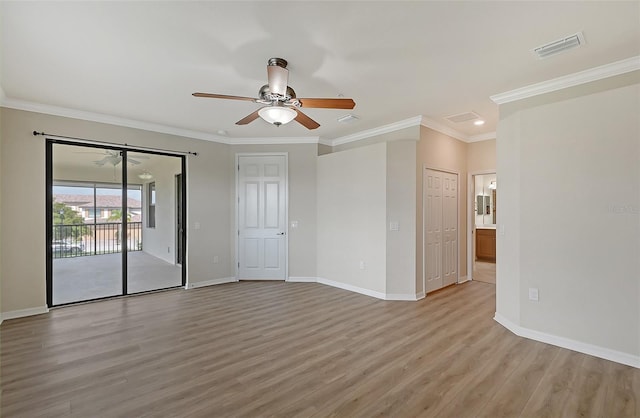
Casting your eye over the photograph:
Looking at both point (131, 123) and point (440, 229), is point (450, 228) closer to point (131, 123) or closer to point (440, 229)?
point (440, 229)

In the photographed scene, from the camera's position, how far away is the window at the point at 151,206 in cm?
523

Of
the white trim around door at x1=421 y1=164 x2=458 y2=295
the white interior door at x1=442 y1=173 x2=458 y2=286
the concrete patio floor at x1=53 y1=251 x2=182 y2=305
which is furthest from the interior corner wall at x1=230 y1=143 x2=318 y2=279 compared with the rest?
the white interior door at x1=442 y1=173 x2=458 y2=286

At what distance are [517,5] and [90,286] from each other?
21.0ft

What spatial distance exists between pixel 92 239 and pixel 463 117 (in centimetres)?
619

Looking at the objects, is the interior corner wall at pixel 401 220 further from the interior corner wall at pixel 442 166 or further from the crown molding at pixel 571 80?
the crown molding at pixel 571 80

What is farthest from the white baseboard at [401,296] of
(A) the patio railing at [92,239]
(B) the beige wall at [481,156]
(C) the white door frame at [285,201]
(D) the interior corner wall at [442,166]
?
(A) the patio railing at [92,239]

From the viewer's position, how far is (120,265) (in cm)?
488

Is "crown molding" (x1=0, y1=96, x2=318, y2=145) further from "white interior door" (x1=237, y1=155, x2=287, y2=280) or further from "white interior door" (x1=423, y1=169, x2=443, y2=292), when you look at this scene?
"white interior door" (x1=423, y1=169, x2=443, y2=292)

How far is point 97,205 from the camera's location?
15.3 feet

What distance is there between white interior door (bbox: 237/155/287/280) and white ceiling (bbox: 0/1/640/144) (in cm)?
193

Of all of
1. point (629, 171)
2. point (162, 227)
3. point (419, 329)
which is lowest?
point (419, 329)

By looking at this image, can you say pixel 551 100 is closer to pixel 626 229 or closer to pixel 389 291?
pixel 626 229

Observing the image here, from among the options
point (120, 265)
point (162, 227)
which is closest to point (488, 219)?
point (162, 227)

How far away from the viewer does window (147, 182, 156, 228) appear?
523 centimetres
